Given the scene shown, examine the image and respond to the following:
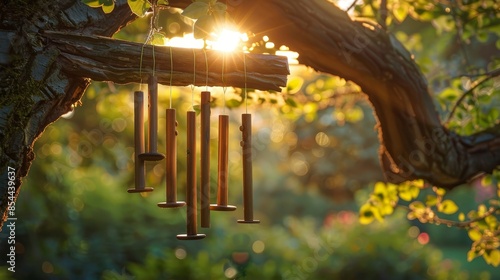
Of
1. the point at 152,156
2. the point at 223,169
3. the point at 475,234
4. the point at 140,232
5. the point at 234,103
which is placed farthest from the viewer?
the point at 140,232

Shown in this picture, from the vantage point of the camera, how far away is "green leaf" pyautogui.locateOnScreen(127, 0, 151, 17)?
8.00ft

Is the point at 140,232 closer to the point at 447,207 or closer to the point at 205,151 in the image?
the point at 447,207

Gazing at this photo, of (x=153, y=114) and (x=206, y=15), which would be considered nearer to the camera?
(x=206, y=15)

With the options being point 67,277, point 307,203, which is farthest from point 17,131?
point 307,203

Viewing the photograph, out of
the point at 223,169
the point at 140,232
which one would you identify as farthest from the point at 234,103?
the point at 140,232

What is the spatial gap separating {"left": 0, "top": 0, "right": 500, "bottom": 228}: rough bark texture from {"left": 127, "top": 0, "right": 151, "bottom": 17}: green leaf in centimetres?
28

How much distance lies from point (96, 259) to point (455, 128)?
497cm

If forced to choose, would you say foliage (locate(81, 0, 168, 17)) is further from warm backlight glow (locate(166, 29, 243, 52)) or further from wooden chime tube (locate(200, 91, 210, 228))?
wooden chime tube (locate(200, 91, 210, 228))

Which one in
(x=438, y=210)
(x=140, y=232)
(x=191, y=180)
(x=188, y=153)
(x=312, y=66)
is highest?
(x=312, y=66)

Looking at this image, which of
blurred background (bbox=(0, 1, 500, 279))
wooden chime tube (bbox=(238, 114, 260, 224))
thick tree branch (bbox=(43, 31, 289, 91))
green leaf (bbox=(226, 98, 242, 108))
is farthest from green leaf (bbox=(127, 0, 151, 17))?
blurred background (bbox=(0, 1, 500, 279))

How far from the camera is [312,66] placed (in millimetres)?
3264

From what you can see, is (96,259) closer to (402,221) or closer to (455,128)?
(402,221)

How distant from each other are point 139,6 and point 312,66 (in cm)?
106

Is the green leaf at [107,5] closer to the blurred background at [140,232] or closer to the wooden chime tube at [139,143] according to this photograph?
the wooden chime tube at [139,143]
